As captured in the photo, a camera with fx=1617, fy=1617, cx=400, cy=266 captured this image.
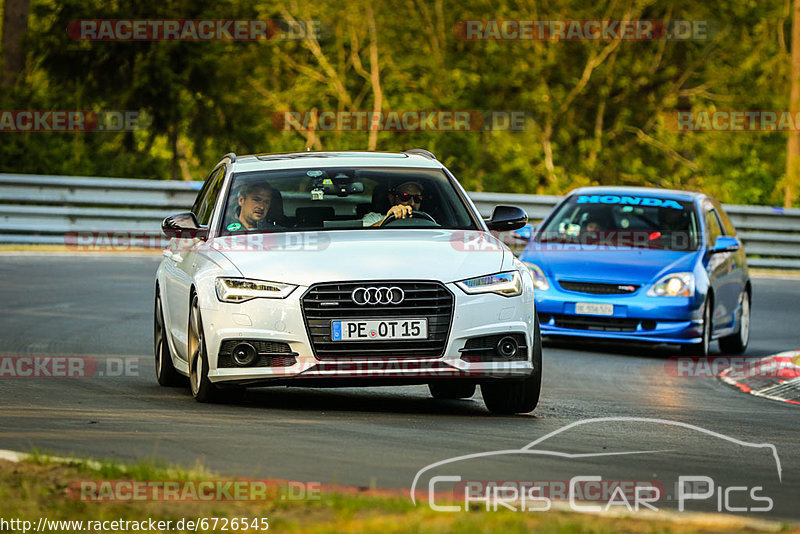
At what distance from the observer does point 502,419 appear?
32.6 feet

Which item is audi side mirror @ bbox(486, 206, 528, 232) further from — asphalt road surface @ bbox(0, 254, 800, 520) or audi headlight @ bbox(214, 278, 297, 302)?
audi headlight @ bbox(214, 278, 297, 302)

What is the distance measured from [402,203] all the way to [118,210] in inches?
579

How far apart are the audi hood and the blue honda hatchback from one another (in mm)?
5704

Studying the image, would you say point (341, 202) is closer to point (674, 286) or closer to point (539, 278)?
point (539, 278)

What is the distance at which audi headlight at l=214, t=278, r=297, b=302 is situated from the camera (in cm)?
962

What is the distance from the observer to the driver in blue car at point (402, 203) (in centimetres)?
1080

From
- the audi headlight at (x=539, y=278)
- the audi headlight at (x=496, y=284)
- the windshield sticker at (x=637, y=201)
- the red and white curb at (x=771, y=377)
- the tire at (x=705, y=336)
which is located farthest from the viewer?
the windshield sticker at (x=637, y=201)

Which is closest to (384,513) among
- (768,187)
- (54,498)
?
(54,498)

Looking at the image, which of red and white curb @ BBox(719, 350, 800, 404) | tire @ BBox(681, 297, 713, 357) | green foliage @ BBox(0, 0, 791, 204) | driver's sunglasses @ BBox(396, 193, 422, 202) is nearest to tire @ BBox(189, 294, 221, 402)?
driver's sunglasses @ BBox(396, 193, 422, 202)

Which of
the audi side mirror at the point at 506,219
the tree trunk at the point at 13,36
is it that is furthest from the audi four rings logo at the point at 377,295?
the tree trunk at the point at 13,36

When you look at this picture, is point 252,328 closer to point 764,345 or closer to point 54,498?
point 54,498

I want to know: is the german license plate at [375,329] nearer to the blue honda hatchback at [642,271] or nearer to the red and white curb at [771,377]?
the red and white curb at [771,377]

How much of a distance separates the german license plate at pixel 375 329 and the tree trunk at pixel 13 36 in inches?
869

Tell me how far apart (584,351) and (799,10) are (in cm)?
1817
